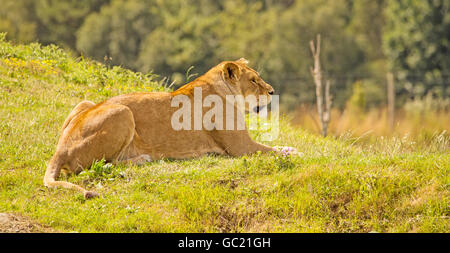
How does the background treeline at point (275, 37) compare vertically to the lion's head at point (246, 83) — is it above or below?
above

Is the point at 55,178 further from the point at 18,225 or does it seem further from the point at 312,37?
the point at 312,37

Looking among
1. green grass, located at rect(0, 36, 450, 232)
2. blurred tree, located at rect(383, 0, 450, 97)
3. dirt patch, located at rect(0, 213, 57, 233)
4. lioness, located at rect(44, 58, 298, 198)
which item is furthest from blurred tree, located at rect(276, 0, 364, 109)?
dirt patch, located at rect(0, 213, 57, 233)

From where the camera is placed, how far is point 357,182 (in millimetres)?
6723

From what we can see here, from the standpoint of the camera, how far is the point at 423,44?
37.1 m

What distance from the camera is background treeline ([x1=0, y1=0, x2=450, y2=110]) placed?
37375 millimetres

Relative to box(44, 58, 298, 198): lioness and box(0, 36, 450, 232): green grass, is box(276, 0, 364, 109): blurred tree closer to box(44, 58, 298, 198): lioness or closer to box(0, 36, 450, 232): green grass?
box(44, 58, 298, 198): lioness

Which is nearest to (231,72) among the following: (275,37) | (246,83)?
(246,83)

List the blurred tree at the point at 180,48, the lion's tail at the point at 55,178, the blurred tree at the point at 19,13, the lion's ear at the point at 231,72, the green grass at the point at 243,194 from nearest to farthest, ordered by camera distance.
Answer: the green grass at the point at 243,194
the lion's tail at the point at 55,178
the lion's ear at the point at 231,72
the blurred tree at the point at 180,48
the blurred tree at the point at 19,13

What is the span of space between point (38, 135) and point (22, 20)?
165 ft

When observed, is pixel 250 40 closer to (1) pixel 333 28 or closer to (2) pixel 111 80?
(1) pixel 333 28

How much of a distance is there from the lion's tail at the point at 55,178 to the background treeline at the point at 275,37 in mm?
27829

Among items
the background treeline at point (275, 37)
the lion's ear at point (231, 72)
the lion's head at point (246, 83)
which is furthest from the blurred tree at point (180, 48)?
the lion's ear at point (231, 72)

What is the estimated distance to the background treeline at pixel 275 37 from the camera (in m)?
37.4

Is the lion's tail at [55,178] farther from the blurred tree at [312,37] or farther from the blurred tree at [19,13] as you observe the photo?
the blurred tree at [19,13]
